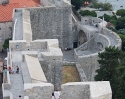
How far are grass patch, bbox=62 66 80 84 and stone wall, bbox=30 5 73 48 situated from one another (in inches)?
290

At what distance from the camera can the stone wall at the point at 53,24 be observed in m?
41.7

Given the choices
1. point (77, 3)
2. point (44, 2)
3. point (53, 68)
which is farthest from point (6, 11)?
point (77, 3)

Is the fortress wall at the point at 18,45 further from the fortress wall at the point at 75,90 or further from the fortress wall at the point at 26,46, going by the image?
the fortress wall at the point at 75,90

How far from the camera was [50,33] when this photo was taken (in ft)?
141

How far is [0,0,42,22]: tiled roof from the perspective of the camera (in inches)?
1755

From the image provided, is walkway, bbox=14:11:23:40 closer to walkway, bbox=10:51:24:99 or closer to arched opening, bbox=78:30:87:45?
walkway, bbox=10:51:24:99

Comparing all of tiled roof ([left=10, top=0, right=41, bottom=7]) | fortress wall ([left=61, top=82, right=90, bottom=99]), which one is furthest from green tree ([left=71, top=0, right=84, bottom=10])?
fortress wall ([left=61, top=82, right=90, bottom=99])

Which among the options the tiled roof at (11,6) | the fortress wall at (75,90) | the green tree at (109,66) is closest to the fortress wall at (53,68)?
the green tree at (109,66)

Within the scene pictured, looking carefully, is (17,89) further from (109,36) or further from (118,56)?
(109,36)

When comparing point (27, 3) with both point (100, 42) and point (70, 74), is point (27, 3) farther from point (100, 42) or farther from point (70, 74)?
point (70, 74)

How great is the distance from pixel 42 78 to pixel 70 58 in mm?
19494

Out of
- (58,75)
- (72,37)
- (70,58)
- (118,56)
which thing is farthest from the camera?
(72,37)

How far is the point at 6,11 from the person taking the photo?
46125 mm

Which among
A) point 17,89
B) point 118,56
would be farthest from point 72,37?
point 17,89
